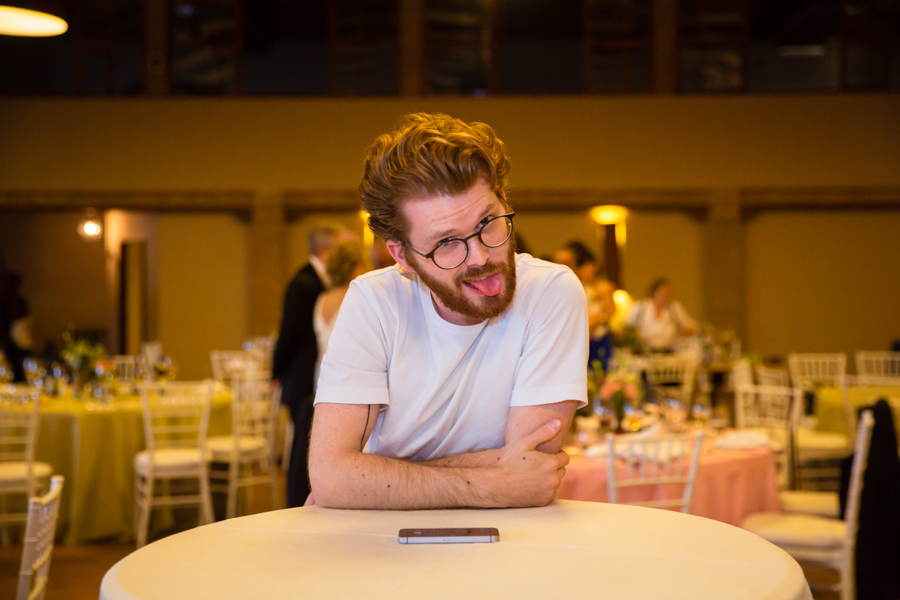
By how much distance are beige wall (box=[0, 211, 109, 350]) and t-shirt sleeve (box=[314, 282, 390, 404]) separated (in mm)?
13064

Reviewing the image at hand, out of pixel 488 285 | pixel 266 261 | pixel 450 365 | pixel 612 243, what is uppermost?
pixel 612 243

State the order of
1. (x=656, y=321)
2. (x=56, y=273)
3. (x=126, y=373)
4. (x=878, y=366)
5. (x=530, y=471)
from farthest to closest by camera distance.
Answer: (x=56, y=273)
(x=878, y=366)
(x=656, y=321)
(x=126, y=373)
(x=530, y=471)

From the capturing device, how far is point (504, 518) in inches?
58.4

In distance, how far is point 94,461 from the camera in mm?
5223

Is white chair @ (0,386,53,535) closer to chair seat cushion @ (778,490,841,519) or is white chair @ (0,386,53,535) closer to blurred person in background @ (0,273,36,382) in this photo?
blurred person in background @ (0,273,36,382)

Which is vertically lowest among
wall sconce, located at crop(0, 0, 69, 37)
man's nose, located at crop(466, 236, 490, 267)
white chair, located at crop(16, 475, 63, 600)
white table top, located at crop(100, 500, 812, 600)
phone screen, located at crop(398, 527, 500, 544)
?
white chair, located at crop(16, 475, 63, 600)

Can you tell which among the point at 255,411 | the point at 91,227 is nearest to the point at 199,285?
the point at 91,227

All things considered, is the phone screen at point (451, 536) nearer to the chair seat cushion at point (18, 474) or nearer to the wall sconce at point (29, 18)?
the wall sconce at point (29, 18)

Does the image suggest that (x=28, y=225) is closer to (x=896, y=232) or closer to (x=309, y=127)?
(x=309, y=127)

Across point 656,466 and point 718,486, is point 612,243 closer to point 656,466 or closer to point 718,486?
point 718,486

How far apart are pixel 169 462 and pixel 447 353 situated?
3.86 m

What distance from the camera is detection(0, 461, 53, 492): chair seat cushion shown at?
4789mm

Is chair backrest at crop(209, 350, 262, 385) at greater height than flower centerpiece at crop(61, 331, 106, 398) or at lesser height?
lesser

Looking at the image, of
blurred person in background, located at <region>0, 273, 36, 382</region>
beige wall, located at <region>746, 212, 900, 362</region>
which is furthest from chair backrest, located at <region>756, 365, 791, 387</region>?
blurred person in background, located at <region>0, 273, 36, 382</region>
